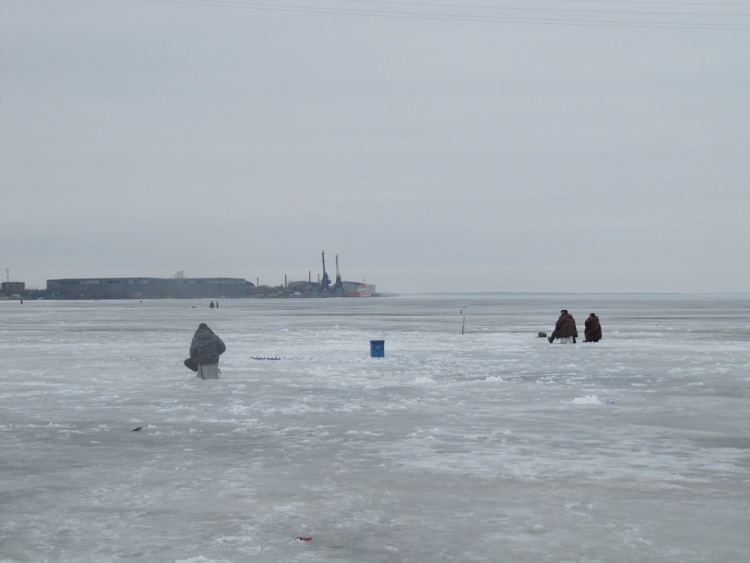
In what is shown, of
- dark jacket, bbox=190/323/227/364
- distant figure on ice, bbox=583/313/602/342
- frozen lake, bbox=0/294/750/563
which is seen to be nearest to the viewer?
frozen lake, bbox=0/294/750/563

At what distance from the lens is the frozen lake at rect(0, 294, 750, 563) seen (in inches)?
269

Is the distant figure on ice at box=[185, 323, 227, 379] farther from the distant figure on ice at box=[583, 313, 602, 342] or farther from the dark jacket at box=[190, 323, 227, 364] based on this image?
the distant figure on ice at box=[583, 313, 602, 342]

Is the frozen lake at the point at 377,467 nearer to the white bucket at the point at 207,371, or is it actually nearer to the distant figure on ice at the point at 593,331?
the white bucket at the point at 207,371

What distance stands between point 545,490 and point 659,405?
23.6ft

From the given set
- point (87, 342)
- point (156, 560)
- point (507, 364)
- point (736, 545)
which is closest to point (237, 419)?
point (156, 560)

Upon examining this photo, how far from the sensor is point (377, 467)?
9.73 metres

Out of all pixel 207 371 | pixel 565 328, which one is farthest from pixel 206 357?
pixel 565 328

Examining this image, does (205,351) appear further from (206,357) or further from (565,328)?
(565,328)

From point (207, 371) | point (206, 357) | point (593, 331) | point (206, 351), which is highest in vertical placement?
point (206, 351)

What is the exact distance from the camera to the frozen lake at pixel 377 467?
6.84m

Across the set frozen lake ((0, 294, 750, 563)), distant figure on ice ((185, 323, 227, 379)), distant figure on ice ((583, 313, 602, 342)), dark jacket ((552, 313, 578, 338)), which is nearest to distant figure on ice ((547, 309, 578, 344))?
dark jacket ((552, 313, 578, 338))

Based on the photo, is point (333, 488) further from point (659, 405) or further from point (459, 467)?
point (659, 405)

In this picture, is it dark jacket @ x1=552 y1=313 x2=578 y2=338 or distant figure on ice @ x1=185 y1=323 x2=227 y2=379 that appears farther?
dark jacket @ x1=552 y1=313 x2=578 y2=338

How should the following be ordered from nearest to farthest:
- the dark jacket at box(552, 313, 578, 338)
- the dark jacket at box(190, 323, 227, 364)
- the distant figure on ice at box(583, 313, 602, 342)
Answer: the dark jacket at box(190, 323, 227, 364), the dark jacket at box(552, 313, 578, 338), the distant figure on ice at box(583, 313, 602, 342)
